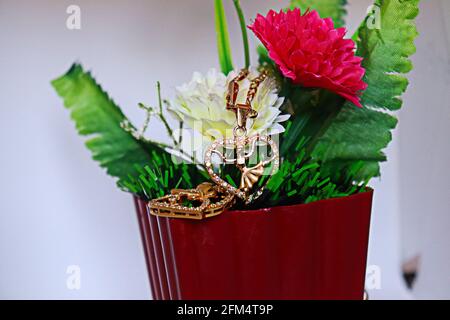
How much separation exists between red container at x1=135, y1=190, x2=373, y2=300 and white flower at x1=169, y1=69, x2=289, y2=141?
8 cm

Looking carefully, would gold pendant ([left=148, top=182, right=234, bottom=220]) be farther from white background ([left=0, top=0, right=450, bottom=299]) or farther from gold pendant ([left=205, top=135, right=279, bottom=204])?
white background ([left=0, top=0, right=450, bottom=299])

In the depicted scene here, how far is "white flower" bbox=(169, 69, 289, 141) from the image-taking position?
50 cm

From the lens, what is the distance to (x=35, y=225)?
0.77 m

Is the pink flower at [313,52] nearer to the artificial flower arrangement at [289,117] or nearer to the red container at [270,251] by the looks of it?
the artificial flower arrangement at [289,117]

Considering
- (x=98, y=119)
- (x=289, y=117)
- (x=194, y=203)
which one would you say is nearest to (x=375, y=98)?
(x=289, y=117)

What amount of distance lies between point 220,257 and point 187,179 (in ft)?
0.30

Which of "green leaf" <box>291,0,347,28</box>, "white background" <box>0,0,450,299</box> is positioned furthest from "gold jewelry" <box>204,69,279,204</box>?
"white background" <box>0,0,450,299</box>

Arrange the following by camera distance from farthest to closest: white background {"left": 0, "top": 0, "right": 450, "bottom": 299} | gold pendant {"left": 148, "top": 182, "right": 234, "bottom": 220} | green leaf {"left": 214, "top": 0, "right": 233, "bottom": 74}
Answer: white background {"left": 0, "top": 0, "right": 450, "bottom": 299} → green leaf {"left": 214, "top": 0, "right": 233, "bottom": 74} → gold pendant {"left": 148, "top": 182, "right": 234, "bottom": 220}

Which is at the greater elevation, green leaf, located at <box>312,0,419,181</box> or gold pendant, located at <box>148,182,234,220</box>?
green leaf, located at <box>312,0,419,181</box>

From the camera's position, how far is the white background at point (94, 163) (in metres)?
0.72

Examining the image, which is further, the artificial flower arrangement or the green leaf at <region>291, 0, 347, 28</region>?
the green leaf at <region>291, 0, 347, 28</region>

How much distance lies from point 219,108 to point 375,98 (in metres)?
0.16


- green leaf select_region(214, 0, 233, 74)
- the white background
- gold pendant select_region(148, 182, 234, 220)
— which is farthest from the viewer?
the white background

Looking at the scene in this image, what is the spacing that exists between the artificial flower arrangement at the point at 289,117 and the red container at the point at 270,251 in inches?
0.6
